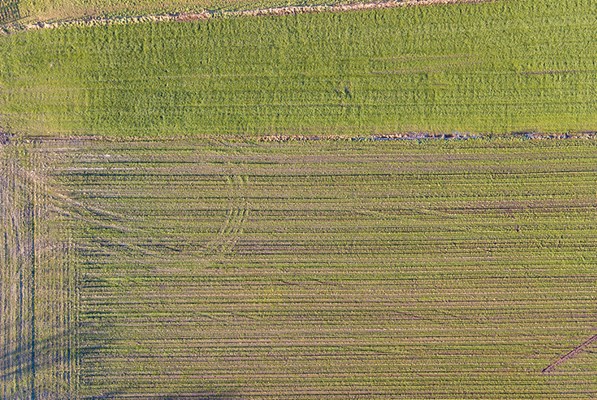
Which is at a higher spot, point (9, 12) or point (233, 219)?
point (9, 12)

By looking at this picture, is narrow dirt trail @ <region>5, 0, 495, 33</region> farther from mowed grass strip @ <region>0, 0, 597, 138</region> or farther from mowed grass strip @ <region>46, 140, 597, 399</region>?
mowed grass strip @ <region>46, 140, 597, 399</region>

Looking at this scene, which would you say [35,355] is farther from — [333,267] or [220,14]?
[220,14]

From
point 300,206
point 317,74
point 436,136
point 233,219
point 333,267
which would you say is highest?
point 317,74

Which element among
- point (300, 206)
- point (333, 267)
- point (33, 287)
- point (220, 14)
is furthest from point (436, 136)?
point (33, 287)

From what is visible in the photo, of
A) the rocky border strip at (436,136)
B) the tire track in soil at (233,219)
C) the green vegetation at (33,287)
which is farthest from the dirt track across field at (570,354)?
the green vegetation at (33,287)

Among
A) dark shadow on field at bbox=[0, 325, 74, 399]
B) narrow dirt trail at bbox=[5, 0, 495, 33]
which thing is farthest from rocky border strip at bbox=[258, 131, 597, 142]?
dark shadow on field at bbox=[0, 325, 74, 399]
